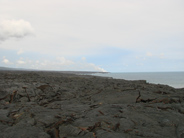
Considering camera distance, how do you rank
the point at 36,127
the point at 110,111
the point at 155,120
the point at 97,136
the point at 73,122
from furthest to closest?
the point at 110,111, the point at 155,120, the point at 73,122, the point at 36,127, the point at 97,136

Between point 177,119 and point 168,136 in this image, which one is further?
point 177,119

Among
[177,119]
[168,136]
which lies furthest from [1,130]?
[177,119]

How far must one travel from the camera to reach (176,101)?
10.3m

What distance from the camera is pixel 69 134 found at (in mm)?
5332

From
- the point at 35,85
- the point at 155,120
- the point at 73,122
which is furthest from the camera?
the point at 35,85

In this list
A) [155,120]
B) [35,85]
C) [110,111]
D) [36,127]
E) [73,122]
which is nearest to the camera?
[36,127]

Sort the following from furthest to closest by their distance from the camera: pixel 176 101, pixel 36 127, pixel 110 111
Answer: pixel 176 101
pixel 110 111
pixel 36 127

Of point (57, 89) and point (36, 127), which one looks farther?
point (57, 89)

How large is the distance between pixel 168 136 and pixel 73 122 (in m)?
3.45

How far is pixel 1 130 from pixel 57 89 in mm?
8921

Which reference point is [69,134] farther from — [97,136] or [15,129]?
[15,129]

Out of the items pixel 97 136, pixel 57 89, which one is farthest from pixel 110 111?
pixel 57 89

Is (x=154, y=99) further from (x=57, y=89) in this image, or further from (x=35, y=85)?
(x=35, y=85)

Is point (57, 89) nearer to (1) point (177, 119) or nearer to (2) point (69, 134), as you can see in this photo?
(2) point (69, 134)
